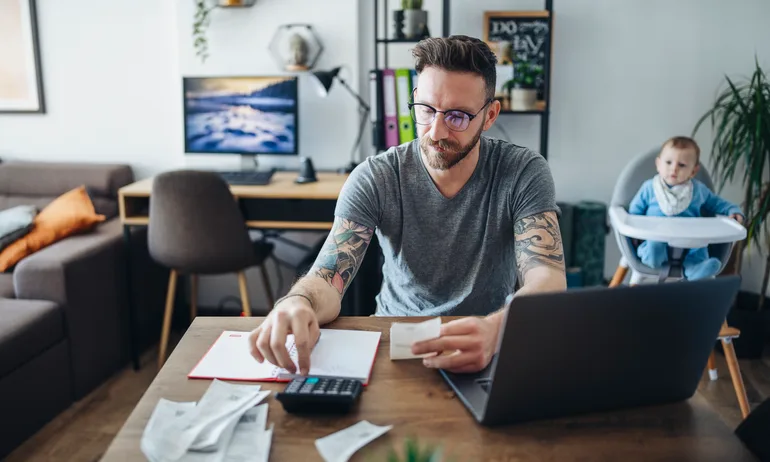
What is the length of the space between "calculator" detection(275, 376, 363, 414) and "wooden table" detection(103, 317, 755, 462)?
0.01m

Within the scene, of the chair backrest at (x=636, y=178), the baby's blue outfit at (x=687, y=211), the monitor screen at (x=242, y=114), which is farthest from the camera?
the monitor screen at (x=242, y=114)

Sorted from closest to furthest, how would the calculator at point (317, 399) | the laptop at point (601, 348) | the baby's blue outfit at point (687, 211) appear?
the laptop at point (601, 348), the calculator at point (317, 399), the baby's blue outfit at point (687, 211)

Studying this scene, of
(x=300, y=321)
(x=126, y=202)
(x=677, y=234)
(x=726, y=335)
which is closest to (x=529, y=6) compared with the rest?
(x=677, y=234)

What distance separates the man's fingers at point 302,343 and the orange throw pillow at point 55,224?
2.17 metres

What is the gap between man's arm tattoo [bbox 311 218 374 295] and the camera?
1.50m

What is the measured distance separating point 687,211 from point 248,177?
183cm

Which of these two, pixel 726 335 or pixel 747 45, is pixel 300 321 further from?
pixel 747 45

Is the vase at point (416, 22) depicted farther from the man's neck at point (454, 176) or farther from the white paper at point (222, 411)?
the white paper at point (222, 411)

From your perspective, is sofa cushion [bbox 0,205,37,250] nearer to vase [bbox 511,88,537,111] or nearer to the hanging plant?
the hanging plant

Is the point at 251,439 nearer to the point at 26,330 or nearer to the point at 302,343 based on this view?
the point at 302,343

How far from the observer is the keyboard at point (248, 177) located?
2.97 meters

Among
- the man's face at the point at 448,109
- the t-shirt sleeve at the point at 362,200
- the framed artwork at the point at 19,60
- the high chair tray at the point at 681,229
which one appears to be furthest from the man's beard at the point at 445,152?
the framed artwork at the point at 19,60

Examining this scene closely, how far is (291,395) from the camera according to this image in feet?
3.40

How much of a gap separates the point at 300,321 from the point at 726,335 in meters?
1.86
